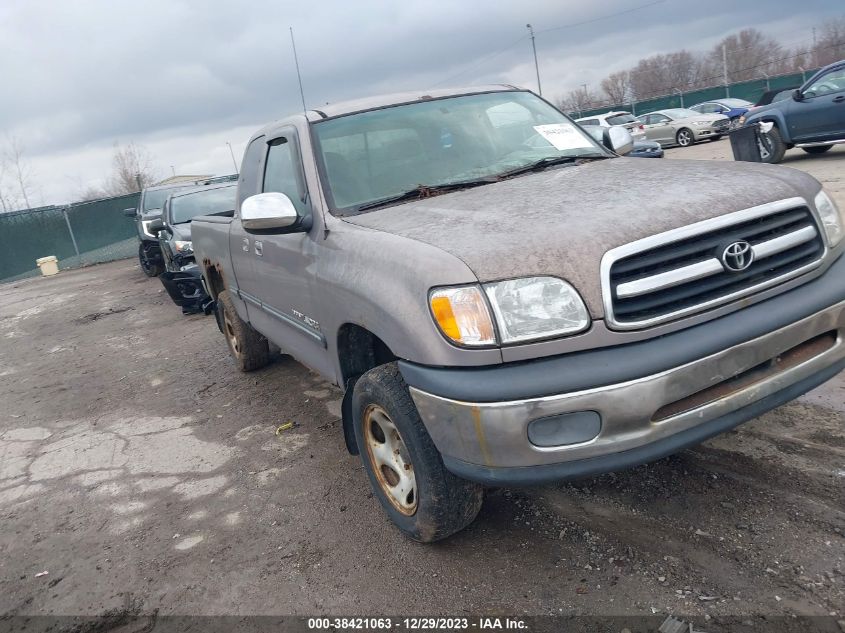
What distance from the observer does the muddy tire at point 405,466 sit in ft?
8.72

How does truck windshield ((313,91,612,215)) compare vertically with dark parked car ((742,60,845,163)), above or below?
above

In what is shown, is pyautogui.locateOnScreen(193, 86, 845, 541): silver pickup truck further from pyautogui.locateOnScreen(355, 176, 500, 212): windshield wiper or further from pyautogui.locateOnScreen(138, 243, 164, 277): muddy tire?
pyautogui.locateOnScreen(138, 243, 164, 277): muddy tire

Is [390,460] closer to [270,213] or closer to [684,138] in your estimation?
[270,213]

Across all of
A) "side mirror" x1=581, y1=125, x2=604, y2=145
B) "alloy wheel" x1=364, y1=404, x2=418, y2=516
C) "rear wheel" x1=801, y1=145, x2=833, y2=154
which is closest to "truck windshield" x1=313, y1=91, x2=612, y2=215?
"side mirror" x1=581, y1=125, x2=604, y2=145

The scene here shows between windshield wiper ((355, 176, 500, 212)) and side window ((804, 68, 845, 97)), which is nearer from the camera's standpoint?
windshield wiper ((355, 176, 500, 212))

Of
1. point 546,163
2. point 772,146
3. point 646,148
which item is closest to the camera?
point 546,163

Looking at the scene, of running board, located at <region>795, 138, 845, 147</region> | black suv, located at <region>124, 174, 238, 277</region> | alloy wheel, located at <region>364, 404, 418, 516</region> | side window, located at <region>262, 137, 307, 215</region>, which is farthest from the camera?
black suv, located at <region>124, 174, 238, 277</region>

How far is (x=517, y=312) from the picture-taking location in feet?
7.58

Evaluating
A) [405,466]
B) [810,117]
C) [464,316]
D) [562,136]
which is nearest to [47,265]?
[810,117]

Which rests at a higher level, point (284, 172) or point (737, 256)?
point (284, 172)

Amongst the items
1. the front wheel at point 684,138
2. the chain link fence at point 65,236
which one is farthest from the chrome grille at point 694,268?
the chain link fence at point 65,236

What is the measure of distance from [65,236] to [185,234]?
15.1m

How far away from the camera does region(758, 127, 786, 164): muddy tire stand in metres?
12.7

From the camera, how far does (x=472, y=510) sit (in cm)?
282
